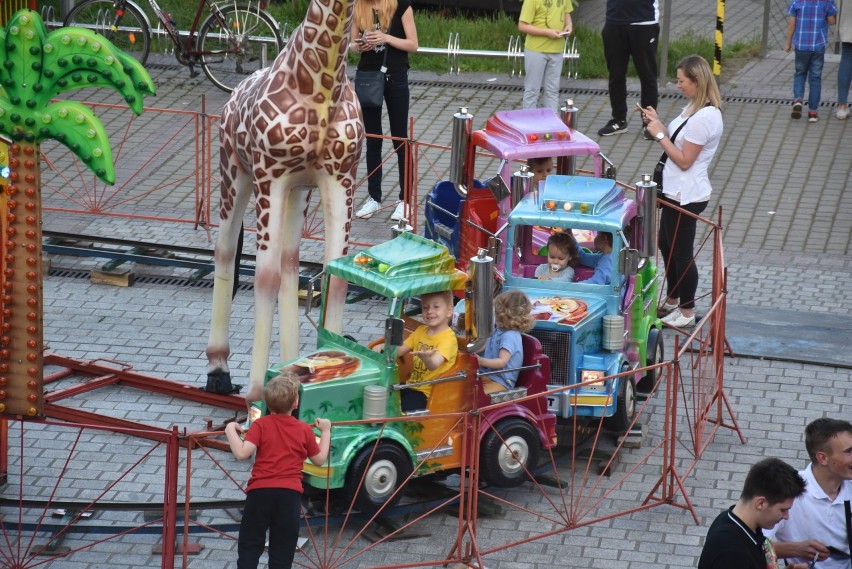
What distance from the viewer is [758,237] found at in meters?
14.2

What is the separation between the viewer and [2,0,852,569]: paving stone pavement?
8.91 m

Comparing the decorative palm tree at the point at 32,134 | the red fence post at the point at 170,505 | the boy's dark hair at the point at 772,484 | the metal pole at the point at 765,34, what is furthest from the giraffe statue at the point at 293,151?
the metal pole at the point at 765,34

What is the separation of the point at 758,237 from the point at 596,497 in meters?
5.50

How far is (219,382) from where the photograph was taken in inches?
419

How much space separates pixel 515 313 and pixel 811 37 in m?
8.38

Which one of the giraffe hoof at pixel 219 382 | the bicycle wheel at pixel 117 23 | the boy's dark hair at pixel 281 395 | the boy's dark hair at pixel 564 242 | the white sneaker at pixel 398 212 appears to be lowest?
the giraffe hoof at pixel 219 382

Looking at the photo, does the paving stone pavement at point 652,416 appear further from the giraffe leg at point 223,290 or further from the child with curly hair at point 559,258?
the child with curly hair at point 559,258

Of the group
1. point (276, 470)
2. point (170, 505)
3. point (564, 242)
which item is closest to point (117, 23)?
point (564, 242)

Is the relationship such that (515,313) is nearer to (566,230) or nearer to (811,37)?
(566,230)

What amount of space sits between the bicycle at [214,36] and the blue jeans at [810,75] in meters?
6.24

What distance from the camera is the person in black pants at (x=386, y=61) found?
1348cm

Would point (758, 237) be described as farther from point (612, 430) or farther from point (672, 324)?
point (612, 430)

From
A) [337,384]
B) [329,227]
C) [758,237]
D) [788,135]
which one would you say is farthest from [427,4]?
[337,384]

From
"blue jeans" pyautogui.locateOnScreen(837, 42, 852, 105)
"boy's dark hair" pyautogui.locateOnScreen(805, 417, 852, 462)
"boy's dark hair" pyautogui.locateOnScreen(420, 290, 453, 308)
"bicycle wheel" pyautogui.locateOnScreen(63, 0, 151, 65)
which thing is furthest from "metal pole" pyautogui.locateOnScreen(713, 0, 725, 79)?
"boy's dark hair" pyautogui.locateOnScreen(805, 417, 852, 462)
